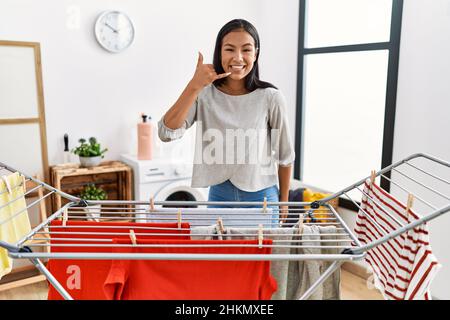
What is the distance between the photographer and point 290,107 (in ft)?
13.0

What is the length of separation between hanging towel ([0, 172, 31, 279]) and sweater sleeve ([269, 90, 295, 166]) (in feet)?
3.28

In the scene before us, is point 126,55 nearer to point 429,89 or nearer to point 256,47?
point 256,47

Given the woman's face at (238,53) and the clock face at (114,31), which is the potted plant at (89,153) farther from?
the woman's face at (238,53)

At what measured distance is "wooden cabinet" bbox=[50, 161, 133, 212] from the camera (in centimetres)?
313

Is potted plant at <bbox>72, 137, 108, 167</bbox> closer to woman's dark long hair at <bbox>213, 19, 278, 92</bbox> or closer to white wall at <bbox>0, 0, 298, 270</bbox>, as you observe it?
white wall at <bbox>0, 0, 298, 270</bbox>

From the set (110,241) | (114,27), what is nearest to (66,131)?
(114,27)

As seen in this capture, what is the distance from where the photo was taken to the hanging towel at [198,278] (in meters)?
1.14

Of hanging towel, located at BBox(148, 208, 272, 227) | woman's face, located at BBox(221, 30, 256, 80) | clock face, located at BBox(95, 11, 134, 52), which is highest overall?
clock face, located at BBox(95, 11, 134, 52)

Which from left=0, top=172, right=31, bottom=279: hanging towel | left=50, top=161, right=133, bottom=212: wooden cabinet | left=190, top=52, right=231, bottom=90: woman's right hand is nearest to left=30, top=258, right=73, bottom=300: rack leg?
left=0, top=172, right=31, bottom=279: hanging towel

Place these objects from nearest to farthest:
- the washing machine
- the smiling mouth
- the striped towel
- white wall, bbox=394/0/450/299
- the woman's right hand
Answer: the striped towel < the woman's right hand < the smiling mouth < white wall, bbox=394/0/450/299 < the washing machine

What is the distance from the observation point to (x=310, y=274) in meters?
1.26

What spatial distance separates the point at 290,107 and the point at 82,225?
2930 mm

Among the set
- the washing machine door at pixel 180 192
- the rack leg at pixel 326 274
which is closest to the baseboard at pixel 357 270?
the washing machine door at pixel 180 192
